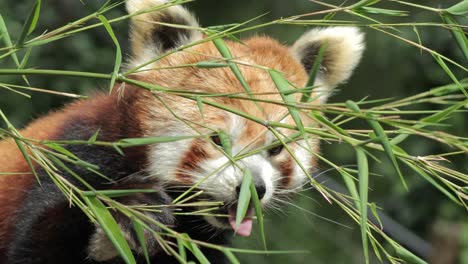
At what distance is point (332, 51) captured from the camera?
128 inches

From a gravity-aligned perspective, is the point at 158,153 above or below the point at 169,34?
below

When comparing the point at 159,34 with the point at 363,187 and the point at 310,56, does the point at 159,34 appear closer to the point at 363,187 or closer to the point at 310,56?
the point at 310,56

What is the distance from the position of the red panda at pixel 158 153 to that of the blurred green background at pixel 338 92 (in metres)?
0.40

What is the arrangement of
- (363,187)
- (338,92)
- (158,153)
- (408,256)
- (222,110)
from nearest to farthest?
(363,187) → (408,256) → (222,110) → (158,153) → (338,92)

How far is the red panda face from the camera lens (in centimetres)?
267

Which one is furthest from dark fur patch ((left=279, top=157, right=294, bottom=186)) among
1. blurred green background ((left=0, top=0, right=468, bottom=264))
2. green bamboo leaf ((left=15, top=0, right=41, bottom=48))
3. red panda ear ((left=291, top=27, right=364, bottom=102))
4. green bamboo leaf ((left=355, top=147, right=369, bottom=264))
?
green bamboo leaf ((left=15, top=0, right=41, bottom=48))

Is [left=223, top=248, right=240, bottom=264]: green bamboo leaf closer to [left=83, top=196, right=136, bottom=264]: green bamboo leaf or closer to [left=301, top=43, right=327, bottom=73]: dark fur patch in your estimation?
[left=83, top=196, right=136, bottom=264]: green bamboo leaf

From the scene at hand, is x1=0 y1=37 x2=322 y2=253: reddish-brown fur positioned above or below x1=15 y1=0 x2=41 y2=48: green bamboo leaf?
below

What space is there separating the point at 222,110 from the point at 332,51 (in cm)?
72

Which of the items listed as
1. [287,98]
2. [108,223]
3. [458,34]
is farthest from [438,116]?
[108,223]

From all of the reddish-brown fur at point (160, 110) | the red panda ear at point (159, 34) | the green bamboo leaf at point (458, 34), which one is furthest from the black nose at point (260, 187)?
the green bamboo leaf at point (458, 34)

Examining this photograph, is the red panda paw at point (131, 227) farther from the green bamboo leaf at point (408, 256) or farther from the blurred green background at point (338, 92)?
the blurred green background at point (338, 92)

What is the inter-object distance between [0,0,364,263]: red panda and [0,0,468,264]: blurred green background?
15.8 inches

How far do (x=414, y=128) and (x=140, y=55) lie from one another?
1443 mm
